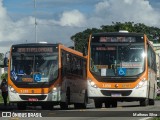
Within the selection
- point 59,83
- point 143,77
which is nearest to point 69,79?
point 59,83

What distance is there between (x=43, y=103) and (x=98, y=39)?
4.11 metres

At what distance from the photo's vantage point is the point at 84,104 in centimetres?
3388

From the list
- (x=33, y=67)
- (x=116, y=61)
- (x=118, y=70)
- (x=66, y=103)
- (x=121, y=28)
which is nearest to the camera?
(x=118, y=70)

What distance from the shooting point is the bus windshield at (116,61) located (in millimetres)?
28422

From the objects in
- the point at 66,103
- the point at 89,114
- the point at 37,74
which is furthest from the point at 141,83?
the point at 89,114

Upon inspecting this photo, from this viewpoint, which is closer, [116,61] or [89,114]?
[89,114]

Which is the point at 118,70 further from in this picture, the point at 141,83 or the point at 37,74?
the point at 37,74

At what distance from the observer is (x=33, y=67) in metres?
28.6

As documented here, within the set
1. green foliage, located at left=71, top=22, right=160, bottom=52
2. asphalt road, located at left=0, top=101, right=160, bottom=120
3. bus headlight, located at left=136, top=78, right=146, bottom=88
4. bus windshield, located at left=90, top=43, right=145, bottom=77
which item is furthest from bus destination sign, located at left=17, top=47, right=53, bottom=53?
green foliage, located at left=71, top=22, right=160, bottom=52

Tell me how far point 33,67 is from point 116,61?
3.99 meters

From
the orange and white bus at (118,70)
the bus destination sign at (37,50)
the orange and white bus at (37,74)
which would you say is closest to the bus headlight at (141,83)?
the orange and white bus at (118,70)

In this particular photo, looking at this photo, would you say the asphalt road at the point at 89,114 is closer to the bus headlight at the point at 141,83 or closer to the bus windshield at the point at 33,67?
the bus headlight at the point at 141,83

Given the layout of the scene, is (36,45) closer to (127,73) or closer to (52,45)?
(52,45)

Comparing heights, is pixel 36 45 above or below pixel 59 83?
above
